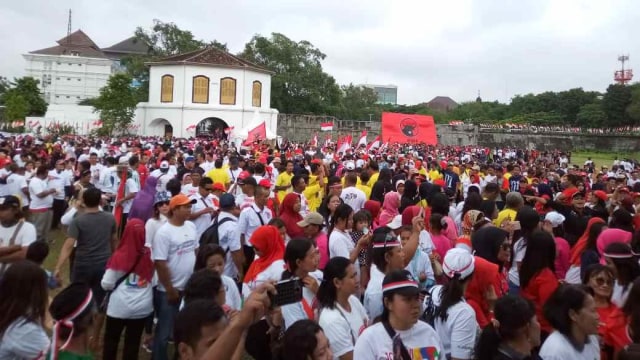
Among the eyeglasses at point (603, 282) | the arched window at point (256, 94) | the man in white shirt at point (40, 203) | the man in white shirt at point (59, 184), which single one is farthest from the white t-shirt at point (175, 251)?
the arched window at point (256, 94)

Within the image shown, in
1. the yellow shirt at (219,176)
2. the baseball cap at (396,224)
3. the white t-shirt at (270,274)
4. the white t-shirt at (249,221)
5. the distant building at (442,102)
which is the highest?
the distant building at (442,102)

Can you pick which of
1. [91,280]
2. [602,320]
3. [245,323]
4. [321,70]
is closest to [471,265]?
[602,320]

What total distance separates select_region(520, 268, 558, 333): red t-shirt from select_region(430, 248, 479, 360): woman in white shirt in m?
0.91

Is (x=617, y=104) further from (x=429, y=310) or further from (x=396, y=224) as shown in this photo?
(x=429, y=310)

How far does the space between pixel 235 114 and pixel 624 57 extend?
7180 centimetres

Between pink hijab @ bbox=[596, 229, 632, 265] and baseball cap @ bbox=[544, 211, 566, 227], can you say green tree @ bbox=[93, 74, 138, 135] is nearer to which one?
baseball cap @ bbox=[544, 211, 566, 227]

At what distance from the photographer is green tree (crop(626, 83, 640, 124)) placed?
5857 cm

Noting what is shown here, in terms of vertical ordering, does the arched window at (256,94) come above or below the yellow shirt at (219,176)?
above

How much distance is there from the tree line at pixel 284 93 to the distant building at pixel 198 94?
80.9 inches

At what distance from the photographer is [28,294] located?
3201mm

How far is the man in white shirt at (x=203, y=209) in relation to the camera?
7.06 metres

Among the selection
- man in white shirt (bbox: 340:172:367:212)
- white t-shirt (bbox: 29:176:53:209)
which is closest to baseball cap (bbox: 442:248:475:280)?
man in white shirt (bbox: 340:172:367:212)

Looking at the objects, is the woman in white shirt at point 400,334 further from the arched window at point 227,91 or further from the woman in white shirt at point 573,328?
the arched window at point 227,91

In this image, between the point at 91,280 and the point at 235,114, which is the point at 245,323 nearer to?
the point at 91,280
